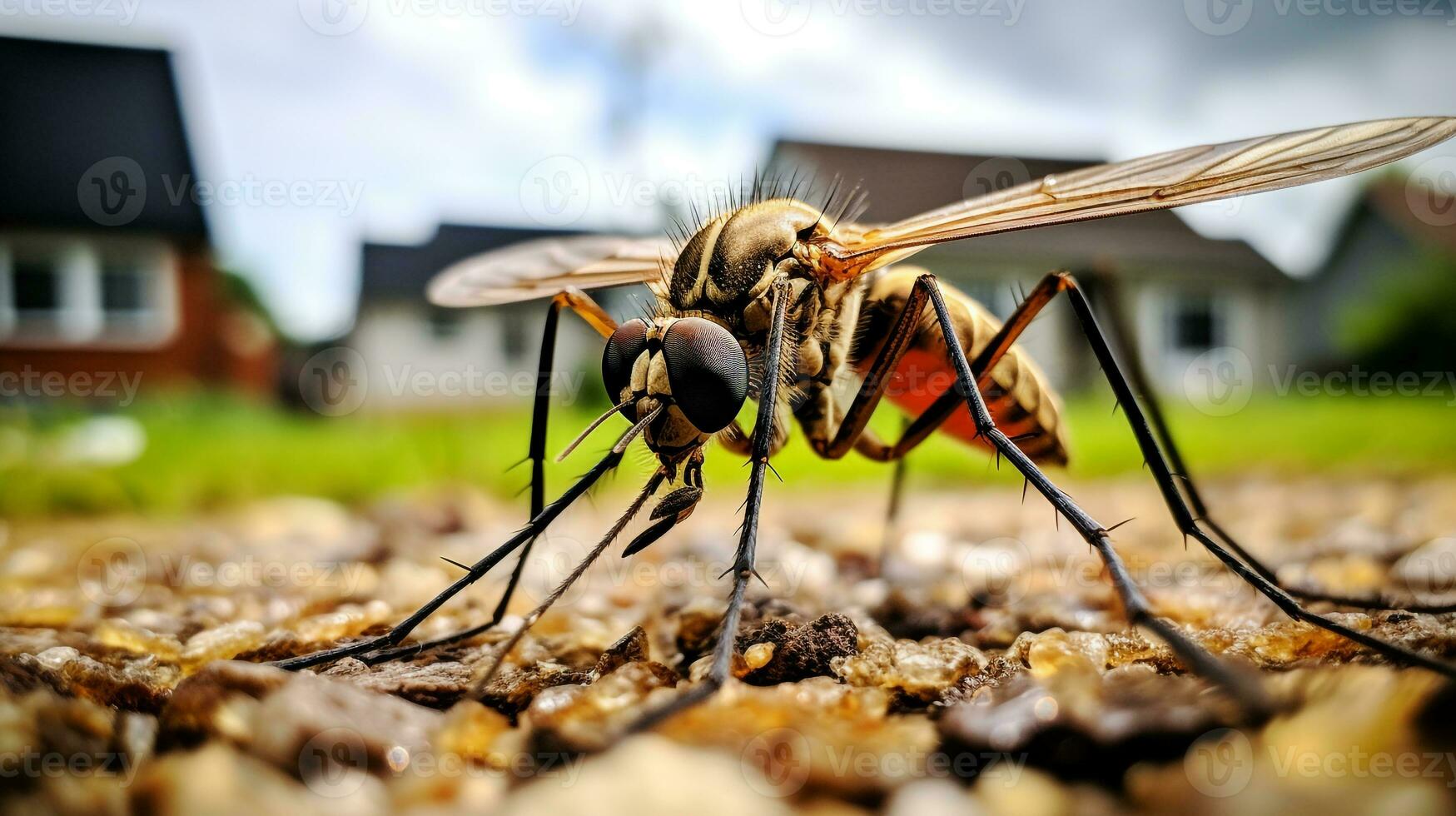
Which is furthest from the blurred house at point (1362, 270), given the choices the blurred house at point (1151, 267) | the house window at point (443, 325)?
the house window at point (443, 325)

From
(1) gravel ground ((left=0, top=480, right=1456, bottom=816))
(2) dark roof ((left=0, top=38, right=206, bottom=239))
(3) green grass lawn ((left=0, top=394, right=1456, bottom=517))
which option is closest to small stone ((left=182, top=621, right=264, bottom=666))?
(1) gravel ground ((left=0, top=480, right=1456, bottom=816))

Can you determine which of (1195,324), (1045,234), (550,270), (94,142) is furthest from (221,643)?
(1195,324)

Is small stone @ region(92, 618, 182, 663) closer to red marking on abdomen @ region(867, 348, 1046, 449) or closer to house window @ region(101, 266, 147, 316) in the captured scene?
red marking on abdomen @ region(867, 348, 1046, 449)

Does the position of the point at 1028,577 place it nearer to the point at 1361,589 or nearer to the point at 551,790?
the point at 1361,589

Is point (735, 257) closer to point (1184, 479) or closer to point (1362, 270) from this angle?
point (1184, 479)

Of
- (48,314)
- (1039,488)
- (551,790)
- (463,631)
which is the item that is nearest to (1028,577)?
(1039,488)

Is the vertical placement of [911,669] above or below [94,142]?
below

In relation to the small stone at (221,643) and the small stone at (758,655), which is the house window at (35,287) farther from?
the small stone at (758,655)

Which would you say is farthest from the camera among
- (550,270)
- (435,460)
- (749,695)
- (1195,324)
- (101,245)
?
(1195,324)
